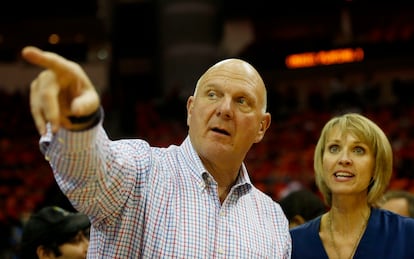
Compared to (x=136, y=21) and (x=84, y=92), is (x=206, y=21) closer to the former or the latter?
(x=136, y=21)

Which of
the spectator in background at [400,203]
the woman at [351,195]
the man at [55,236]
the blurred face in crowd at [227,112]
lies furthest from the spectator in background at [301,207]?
the blurred face in crowd at [227,112]

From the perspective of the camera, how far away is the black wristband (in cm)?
162

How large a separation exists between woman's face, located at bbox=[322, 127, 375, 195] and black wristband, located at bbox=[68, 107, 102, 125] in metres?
1.17

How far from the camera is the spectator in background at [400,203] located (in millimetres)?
3514

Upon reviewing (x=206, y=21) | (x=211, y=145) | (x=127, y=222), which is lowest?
(x=127, y=222)

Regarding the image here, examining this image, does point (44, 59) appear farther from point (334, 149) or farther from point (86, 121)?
point (334, 149)

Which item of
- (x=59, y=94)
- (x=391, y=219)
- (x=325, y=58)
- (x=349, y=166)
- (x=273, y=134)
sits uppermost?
(x=325, y=58)

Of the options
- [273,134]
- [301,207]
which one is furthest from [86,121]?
[273,134]

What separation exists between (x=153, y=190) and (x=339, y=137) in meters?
0.90

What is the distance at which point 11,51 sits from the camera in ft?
62.4

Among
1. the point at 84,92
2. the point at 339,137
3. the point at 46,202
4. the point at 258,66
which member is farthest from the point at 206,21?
the point at 84,92

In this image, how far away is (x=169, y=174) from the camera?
2.07 m

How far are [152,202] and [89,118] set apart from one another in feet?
1.39

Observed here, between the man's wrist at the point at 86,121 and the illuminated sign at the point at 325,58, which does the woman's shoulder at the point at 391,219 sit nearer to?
the man's wrist at the point at 86,121
